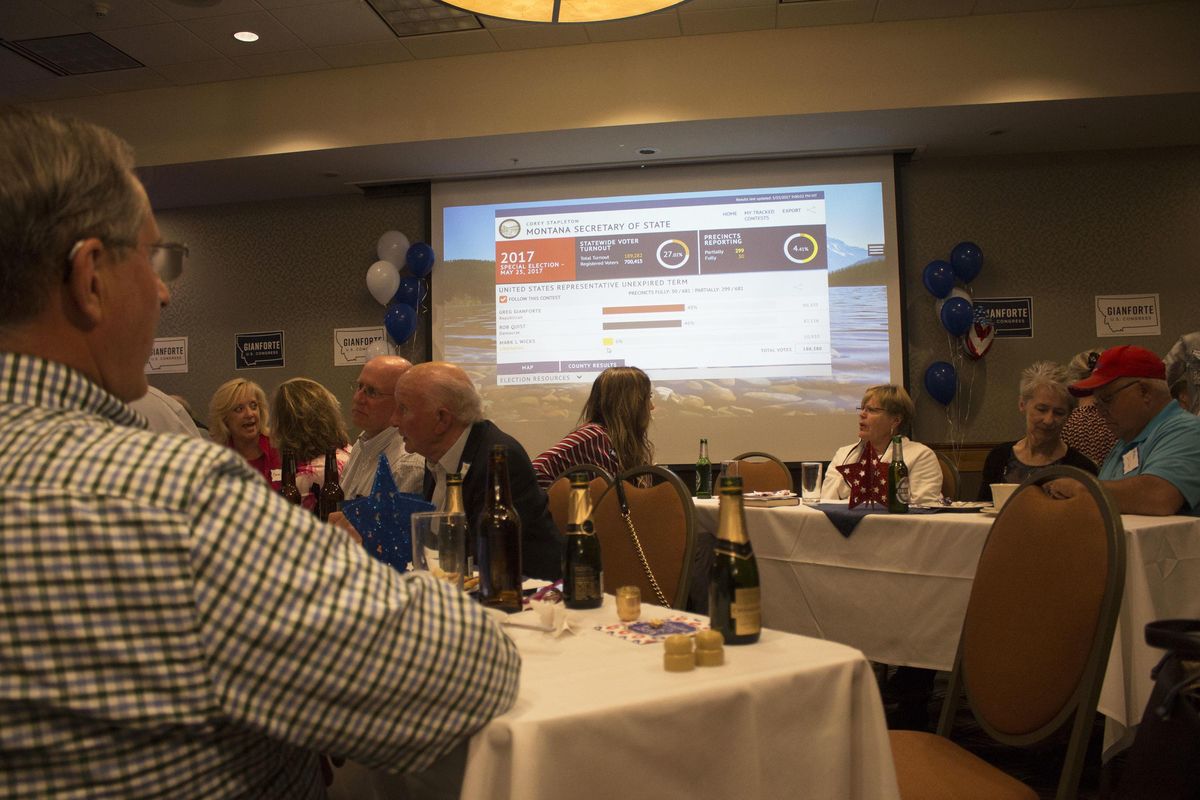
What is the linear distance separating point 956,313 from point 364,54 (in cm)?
427

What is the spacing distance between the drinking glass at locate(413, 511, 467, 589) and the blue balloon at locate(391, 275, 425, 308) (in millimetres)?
5265

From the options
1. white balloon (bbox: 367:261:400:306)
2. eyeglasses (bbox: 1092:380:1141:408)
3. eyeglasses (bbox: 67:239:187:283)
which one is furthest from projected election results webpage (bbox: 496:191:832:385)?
eyeglasses (bbox: 67:239:187:283)

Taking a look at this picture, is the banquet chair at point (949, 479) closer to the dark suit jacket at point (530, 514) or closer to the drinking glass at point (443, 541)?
the dark suit jacket at point (530, 514)

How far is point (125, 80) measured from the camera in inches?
242

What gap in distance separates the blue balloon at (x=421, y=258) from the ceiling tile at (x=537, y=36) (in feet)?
5.18

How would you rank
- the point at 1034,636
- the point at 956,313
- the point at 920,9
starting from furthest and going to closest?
the point at 956,313
the point at 920,9
the point at 1034,636

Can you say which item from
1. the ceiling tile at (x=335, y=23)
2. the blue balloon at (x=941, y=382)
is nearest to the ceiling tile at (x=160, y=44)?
the ceiling tile at (x=335, y=23)

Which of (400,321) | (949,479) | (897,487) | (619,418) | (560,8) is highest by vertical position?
(560,8)

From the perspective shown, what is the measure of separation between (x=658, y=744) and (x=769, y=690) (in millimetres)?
160

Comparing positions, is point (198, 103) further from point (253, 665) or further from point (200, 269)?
point (253, 665)

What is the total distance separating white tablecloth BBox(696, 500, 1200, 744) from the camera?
92.0 inches

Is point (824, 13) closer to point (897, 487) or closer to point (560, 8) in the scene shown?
point (560, 8)

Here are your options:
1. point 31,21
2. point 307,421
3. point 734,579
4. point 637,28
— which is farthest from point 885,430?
point 31,21

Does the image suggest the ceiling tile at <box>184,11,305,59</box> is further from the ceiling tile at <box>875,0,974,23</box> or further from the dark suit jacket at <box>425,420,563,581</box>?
the dark suit jacket at <box>425,420,563,581</box>
